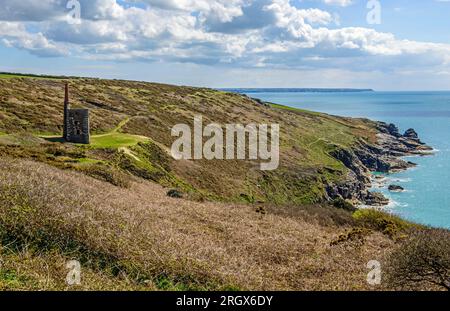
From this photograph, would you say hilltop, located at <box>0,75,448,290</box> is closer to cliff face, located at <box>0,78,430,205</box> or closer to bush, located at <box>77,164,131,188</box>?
→ bush, located at <box>77,164,131,188</box>

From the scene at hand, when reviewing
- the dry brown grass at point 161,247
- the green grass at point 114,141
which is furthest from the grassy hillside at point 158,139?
the dry brown grass at point 161,247

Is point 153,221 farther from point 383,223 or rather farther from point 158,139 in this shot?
point 158,139

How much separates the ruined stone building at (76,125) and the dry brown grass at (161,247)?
23.3 metres

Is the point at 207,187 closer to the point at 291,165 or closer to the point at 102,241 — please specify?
the point at 291,165

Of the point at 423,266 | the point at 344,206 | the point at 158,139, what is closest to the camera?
the point at 423,266

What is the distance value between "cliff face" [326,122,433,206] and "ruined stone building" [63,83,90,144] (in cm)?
3812

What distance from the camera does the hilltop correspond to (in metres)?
12.3

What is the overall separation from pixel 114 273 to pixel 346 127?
123m

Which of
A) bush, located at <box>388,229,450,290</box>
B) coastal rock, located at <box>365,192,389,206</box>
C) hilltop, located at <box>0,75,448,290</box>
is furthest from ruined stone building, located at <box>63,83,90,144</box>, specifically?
coastal rock, located at <box>365,192,389,206</box>

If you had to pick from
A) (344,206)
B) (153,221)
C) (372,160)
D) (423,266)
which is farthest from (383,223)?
(372,160)

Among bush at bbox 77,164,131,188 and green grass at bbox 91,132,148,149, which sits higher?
green grass at bbox 91,132,148,149

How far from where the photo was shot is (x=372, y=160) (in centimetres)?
9975

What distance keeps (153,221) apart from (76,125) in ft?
94.6
